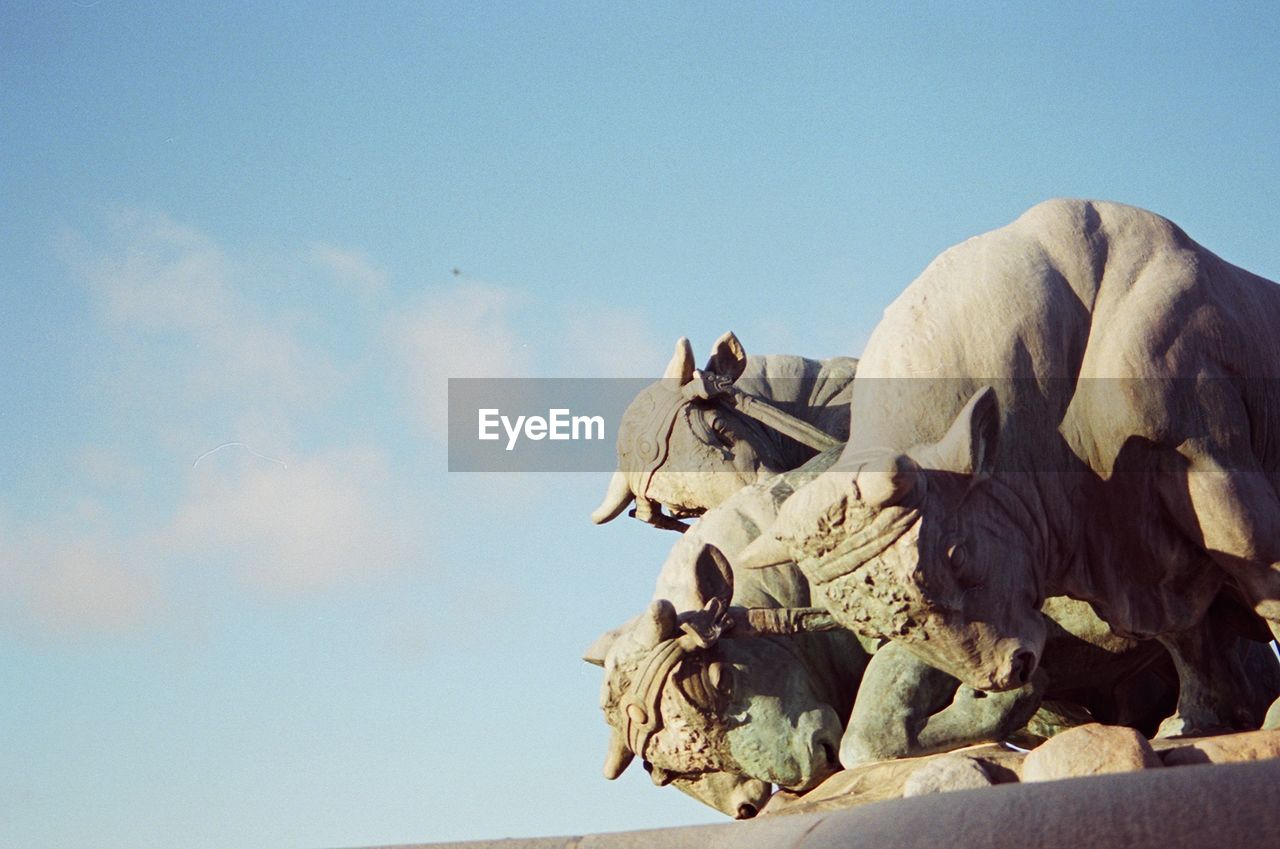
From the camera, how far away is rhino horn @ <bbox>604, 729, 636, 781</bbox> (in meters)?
7.89

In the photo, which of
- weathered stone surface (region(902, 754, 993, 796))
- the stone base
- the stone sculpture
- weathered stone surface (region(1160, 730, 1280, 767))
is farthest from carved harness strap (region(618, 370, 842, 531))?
the stone base

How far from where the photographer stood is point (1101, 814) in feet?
15.9

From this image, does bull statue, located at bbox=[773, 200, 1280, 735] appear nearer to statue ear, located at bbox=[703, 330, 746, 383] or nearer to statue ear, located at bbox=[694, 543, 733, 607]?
statue ear, located at bbox=[694, 543, 733, 607]

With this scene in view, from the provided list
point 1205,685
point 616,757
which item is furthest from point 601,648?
point 1205,685

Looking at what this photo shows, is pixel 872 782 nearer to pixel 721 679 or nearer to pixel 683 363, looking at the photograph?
pixel 721 679

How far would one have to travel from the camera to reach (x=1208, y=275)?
7.56 m

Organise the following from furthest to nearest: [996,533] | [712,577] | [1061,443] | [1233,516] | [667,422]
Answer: [667,422], [712,577], [1061,443], [1233,516], [996,533]

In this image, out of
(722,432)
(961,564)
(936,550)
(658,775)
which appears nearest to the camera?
(936,550)

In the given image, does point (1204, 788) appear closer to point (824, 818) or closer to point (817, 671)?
point (824, 818)

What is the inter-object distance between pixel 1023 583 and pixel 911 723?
36.0 inches

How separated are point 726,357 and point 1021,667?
2.97 metres

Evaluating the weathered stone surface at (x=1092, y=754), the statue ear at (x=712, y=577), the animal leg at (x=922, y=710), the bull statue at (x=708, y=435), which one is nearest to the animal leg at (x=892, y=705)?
the animal leg at (x=922, y=710)

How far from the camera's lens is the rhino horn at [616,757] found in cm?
789

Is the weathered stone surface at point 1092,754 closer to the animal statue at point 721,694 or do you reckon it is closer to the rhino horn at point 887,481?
the rhino horn at point 887,481
